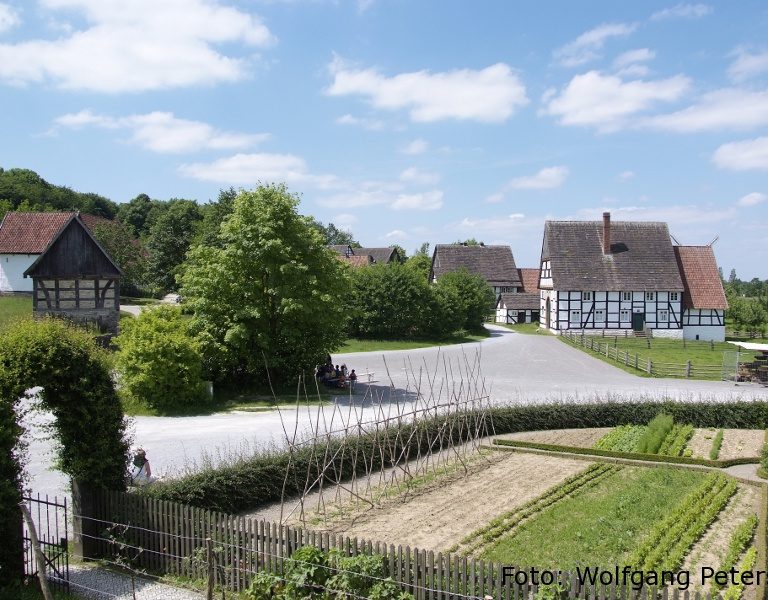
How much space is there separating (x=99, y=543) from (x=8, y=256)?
45.3m

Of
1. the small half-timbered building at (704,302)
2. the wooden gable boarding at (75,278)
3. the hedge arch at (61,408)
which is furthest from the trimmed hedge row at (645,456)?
the small half-timbered building at (704,302)

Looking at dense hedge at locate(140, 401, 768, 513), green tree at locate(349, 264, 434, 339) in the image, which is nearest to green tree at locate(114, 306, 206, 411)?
dense hedge at locate(140, 401, 768, 513)

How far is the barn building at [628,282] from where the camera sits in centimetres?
5500

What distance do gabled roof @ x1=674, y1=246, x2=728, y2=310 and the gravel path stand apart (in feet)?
172

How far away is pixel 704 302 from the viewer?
5447 centimetres

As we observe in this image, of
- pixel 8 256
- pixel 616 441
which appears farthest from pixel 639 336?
pixel 8 256

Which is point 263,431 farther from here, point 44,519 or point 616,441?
point 616,441

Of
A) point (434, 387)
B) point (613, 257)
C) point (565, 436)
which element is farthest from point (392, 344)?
point (565, 436)

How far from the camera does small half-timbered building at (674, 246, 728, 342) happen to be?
54.5m

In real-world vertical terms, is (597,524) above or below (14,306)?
below

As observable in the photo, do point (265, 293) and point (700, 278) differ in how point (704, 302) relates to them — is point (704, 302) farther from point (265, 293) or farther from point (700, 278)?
point (265, 293)

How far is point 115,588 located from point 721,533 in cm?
1110

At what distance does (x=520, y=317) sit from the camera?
6881cm

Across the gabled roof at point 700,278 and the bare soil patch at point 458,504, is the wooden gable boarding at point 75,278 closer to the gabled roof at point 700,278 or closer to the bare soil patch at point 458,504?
the bare soil patch at point 458,504
